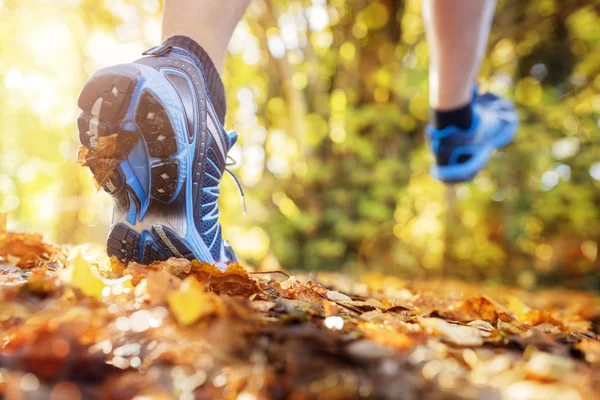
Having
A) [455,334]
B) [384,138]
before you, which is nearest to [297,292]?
[455,334]

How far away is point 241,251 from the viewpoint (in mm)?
6062

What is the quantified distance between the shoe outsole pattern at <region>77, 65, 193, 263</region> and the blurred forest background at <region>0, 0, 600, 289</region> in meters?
3.91

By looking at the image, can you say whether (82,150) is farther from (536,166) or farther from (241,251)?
(536,166)

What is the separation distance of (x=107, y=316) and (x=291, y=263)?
449cm

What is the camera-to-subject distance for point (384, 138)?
5668mm

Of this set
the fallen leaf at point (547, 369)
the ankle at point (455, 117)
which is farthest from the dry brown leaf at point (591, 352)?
the ankle at point (455, 117)

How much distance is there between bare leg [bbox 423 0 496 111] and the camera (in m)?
1.71

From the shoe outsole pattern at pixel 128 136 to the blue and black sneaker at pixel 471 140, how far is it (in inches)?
68.3

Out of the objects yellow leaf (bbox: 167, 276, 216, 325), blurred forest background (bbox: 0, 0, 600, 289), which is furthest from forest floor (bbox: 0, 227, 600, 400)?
blurred forest background (bbox: 0, 0, 600, 289)

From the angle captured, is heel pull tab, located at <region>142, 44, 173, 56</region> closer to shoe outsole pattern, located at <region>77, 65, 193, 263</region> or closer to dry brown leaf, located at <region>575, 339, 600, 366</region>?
shoe outsole pattern, located at <region>77, 65, 193, 263</region>

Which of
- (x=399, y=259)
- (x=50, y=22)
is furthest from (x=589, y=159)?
(x=50, y=22)

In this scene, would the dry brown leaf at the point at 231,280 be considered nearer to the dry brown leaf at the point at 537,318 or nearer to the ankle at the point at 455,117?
the dry brown leaf at the point at 537,318

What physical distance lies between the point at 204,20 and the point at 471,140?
5.85 feet

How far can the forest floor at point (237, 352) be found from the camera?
56 centimetres
